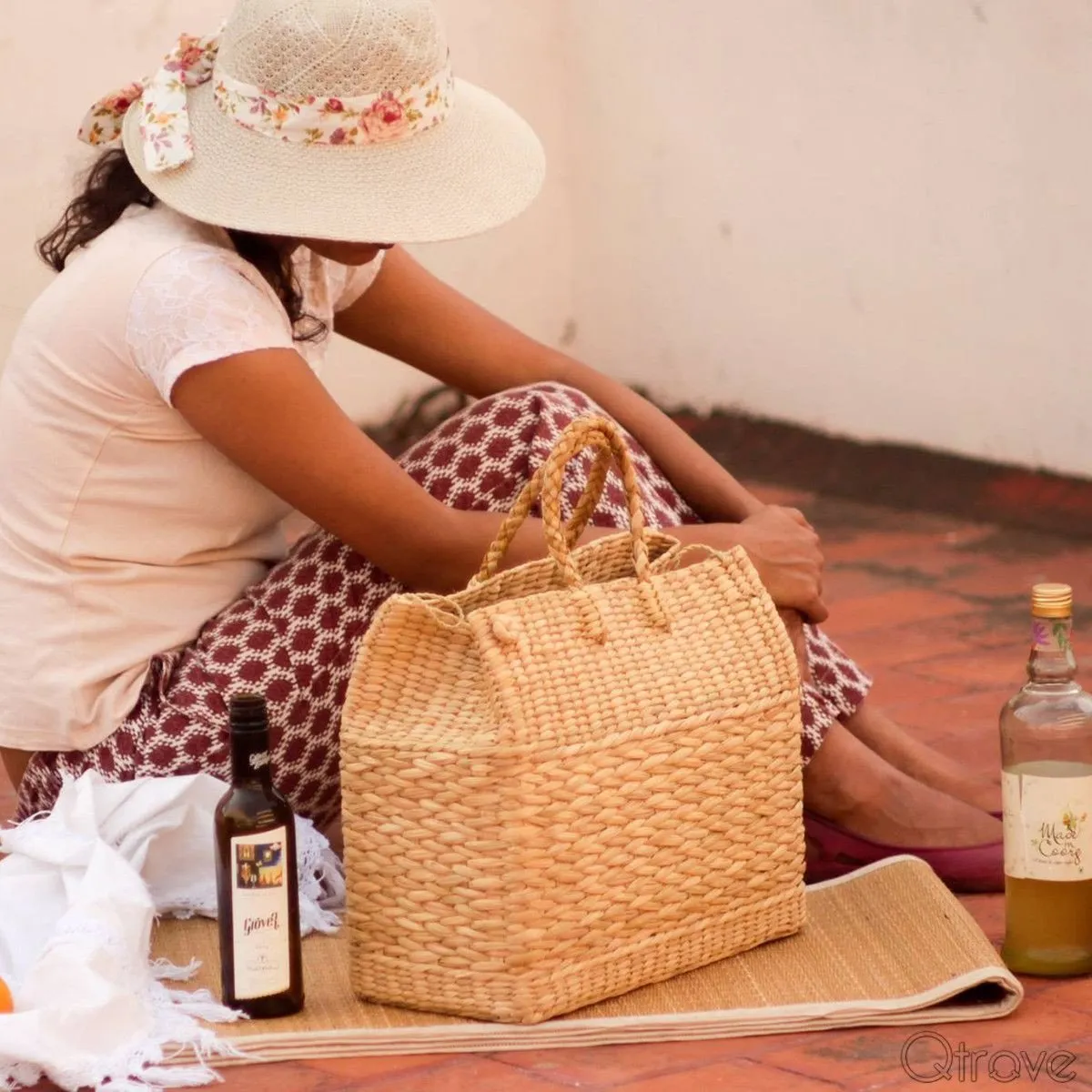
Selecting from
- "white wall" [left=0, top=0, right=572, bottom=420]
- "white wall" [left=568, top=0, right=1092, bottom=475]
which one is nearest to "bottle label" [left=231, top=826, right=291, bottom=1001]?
"white wall" [left=0, top=0, right=572, bottom=420]

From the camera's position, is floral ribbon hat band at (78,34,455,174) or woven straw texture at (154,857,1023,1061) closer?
woven straw texture at (154,857,1023,1061)

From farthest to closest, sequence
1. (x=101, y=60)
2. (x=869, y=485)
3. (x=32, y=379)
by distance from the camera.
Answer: (x=869, y=485) < (x=101, y=60) < (x=32, y=379)

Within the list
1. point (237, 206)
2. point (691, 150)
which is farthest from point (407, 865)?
point (691, 150)

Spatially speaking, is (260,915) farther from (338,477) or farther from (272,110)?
(272,110)

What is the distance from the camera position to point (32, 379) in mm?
2291

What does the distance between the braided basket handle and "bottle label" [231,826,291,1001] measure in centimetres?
38

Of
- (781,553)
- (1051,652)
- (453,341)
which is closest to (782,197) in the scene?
(453,341)

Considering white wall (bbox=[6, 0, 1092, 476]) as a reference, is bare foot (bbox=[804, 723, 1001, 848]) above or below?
below

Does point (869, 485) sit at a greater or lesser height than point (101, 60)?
lesser

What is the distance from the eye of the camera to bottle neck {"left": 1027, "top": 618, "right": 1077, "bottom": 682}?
6.60 ft

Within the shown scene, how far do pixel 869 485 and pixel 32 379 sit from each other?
121 inches

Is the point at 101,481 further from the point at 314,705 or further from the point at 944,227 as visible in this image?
the point at 944,227

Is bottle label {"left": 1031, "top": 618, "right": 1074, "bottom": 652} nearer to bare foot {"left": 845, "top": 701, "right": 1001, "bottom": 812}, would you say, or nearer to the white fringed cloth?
bare foot {"left": 845, "top": 701, "right": 1001, "bottom": 812}

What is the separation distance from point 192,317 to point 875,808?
3.40 feet
